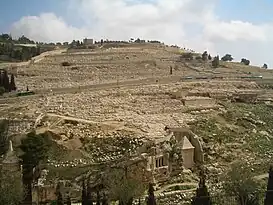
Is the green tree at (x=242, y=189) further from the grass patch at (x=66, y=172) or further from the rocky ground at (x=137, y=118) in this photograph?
the grass patch at (x=66, y=172)

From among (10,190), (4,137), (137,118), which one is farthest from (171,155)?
(10,190)

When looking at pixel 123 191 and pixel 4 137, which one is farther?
pixel 4 137

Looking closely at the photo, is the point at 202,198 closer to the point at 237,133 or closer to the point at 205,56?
the point at 237,133

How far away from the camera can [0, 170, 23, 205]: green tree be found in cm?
1727

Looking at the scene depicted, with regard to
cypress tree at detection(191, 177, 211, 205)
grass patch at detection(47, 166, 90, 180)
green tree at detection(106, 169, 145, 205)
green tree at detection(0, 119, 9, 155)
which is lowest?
grass patch at detection(47, 166, 90, 180)

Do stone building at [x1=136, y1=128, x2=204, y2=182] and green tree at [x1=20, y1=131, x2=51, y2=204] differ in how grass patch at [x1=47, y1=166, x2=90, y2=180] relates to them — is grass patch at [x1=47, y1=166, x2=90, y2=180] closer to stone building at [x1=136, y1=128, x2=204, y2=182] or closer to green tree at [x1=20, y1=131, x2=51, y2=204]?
green tree at [x1=20, y1=131, x2=51, y2=204]

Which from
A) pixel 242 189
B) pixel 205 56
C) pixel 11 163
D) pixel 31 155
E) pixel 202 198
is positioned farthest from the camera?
pixel 205 56

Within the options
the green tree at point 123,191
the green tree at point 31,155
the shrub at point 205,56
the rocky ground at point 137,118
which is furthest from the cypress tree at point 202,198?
the shrub at point 205,56

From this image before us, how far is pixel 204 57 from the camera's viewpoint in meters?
67.9

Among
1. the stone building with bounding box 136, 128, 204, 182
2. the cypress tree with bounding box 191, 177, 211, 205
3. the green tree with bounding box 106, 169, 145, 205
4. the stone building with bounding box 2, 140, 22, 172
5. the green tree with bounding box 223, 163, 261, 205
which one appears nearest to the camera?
the cypress tree with bounding box 191, 177, 211, 205

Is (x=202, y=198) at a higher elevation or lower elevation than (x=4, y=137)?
lower

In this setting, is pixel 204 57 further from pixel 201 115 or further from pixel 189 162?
pixel 189 162

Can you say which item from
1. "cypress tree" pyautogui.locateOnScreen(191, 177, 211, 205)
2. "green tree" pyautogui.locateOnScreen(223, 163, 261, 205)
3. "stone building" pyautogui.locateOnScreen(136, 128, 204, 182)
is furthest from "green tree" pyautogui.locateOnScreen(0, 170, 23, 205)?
"green tree" pyautogui.locateOnScreen(223, 163, 261, 205)

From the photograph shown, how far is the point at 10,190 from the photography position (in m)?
17.5
